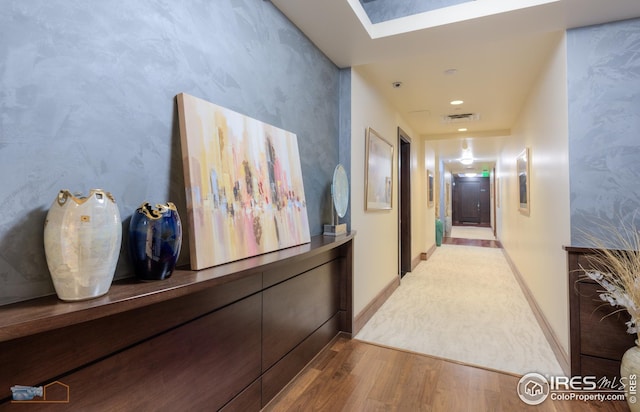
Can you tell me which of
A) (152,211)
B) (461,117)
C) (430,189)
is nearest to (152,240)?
(152,211)

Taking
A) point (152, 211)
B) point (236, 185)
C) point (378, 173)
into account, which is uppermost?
point (378, 173)

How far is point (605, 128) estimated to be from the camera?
2098 mm

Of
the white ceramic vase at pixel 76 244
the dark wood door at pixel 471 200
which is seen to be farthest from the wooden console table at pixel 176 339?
the dark wood door at pixel 471 200

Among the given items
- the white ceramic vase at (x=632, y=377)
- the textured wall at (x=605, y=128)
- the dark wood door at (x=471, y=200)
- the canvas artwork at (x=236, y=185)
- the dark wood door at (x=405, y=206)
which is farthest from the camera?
the dark wood door at (x=471, y=200)

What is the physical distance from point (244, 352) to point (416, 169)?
5.00 metres

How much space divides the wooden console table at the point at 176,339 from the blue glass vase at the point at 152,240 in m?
0.06

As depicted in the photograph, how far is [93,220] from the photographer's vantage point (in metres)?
0.91

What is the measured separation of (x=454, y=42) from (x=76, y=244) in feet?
9.24

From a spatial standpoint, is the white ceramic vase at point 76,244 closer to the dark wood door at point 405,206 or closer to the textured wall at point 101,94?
the textured wall at point 101,94

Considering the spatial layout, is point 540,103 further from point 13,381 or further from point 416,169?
point 13,381

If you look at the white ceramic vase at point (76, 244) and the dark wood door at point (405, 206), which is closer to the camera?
the white ceramic vase at point (76, 244)

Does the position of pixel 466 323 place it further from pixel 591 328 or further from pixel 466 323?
pixel 591 328

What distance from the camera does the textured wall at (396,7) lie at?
2.33 meters

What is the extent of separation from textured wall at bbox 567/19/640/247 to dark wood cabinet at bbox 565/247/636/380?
24 centimetres
